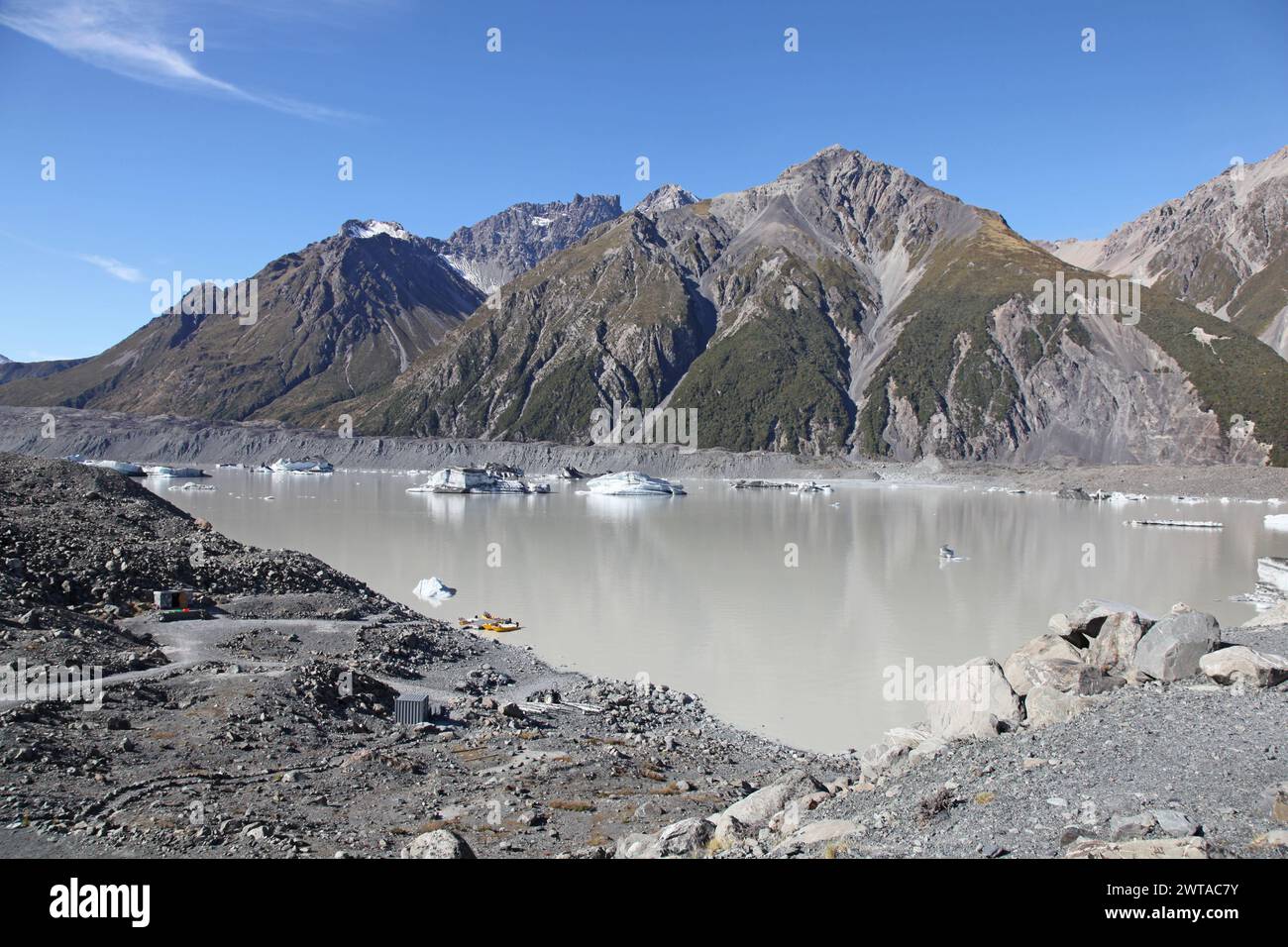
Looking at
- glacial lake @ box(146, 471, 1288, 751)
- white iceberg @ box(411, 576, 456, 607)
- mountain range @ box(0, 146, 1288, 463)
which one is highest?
mountain range @ box(0, 146, 1288, 463)

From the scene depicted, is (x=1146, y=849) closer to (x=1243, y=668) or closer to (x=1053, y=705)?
(x=1053, y=705)

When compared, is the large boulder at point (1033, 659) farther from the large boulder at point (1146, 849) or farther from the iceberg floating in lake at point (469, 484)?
the iceberg floating in lake at point (469, 484)

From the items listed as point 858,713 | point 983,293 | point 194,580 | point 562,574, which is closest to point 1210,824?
point 858,713

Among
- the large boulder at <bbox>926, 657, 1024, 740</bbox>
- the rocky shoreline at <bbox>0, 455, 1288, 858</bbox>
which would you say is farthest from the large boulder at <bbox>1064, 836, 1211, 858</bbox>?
the large boulder at <bbox>926, 657, 1024, 740</bbox>

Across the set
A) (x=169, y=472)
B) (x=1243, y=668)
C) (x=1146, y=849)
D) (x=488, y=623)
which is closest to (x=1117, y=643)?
(x=1243, y=668)

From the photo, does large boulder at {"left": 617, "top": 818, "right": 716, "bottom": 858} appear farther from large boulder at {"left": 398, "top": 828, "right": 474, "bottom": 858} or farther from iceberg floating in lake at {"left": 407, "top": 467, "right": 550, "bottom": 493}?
iceberg floating in lake at {"left": 407, "top": 467, "right": 550, "bottom": 493}
